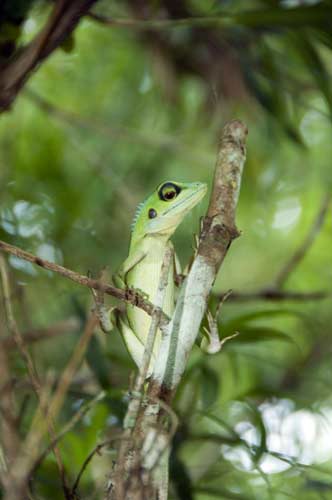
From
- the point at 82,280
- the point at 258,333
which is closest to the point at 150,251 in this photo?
the point at 82,280

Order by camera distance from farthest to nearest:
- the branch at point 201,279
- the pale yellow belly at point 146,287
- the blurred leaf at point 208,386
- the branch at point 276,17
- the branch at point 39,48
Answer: the blurred leaf at point 208,386 < the branch at point 276,17 < the branch at point 39,48 < the pale yellow belly at point 146,287 < the branch at point 201,279

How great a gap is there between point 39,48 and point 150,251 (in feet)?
2.28

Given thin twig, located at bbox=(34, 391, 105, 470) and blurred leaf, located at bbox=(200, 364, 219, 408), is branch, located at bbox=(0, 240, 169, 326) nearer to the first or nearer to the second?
thin twig, located at bbox=(34, 391, 105, 470)

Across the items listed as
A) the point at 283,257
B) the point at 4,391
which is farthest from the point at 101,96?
the point at 4,391

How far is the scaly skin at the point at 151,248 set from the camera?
2.02 m

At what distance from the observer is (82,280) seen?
1606 mm

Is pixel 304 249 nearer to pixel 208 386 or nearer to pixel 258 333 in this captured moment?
pixel 258 333

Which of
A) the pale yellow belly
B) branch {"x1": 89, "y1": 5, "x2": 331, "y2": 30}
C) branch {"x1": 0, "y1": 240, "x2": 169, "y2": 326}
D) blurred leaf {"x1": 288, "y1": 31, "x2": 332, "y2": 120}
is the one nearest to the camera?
branch {"x1": 0, "y1": 240, "x2": 169, "y2": 326}

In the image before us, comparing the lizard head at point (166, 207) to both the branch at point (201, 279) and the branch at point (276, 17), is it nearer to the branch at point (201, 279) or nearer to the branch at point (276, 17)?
the branch at point (201, 279)

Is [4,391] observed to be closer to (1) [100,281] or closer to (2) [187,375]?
(1) [100,281]

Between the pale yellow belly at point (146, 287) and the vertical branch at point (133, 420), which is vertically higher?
the pale yellow belly at point (146, 287)

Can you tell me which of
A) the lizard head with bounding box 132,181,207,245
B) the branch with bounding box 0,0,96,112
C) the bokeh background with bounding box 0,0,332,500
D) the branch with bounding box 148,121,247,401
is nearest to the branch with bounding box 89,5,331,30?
the bokeh background with bounding box 0,0,332,500

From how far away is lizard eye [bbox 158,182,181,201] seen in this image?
2088 mm

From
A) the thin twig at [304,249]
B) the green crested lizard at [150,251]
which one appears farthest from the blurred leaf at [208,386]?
the green crested lizard at [150,251]
